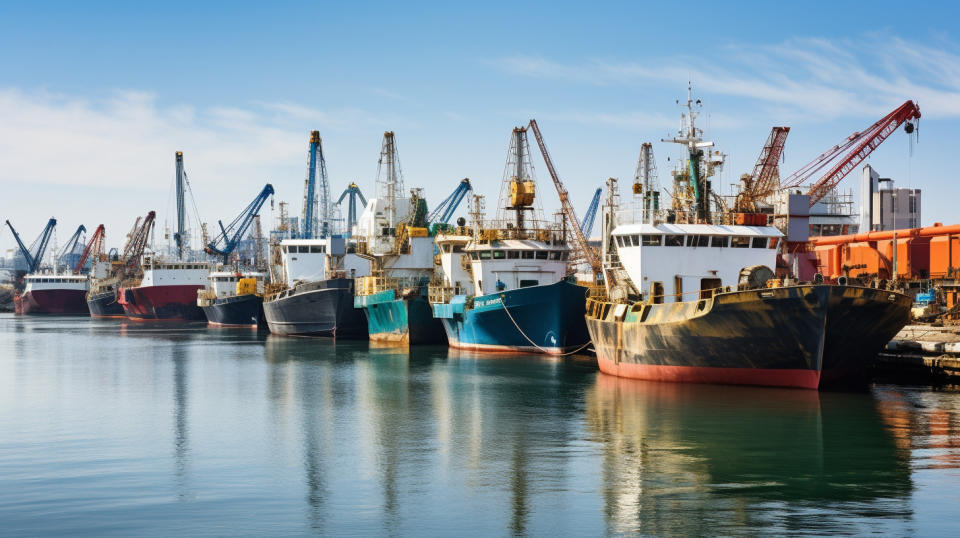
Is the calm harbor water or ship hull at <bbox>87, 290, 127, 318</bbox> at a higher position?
ship hull at <bbox>87, 290, 127, 318</bbox>

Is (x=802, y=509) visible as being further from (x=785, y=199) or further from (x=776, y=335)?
(x=785, y=199)

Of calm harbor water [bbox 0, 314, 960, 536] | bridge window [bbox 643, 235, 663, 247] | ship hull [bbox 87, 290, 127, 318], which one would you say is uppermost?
bridge window [bbox 643, 235, 663, 247]

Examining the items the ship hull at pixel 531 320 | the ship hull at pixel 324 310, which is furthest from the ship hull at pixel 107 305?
the ship hull at pixel 531 320

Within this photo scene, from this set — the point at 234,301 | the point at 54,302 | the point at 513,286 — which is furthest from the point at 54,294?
the point at 513,286

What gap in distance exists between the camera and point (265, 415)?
33656 millimetres

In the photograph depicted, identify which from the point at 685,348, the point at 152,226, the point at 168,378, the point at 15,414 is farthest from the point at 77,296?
the point at 685,348

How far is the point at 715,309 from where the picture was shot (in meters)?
32.8

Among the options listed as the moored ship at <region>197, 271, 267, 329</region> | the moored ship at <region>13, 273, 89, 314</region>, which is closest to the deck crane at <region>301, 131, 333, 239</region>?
the moored ship at <region>197, 271, 267, 329</region>

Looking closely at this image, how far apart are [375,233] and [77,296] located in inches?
4407

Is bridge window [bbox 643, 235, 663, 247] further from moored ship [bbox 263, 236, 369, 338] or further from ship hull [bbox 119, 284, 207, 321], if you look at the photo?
ship hull [bbox 119, 284, 207, 321]

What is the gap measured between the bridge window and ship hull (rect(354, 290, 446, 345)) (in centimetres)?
2610

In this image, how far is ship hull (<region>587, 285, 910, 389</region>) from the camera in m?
31.2

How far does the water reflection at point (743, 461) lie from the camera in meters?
19.0

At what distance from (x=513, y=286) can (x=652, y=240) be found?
1727cm
